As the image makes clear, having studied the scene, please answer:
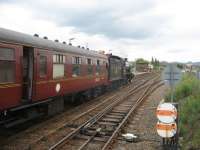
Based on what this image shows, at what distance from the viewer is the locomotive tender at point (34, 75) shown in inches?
411

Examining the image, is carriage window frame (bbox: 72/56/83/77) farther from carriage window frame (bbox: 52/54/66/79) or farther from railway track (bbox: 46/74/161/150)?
railway track (bbox: 46/74/161/150)

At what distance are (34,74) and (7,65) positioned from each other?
Result: 1.94 metres

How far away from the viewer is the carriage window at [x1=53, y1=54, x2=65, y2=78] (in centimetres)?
1452

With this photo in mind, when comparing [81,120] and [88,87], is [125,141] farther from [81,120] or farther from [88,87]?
[88,87]

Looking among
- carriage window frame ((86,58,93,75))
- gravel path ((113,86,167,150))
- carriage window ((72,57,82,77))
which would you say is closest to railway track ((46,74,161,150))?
gravel path ((113,86,167,150))

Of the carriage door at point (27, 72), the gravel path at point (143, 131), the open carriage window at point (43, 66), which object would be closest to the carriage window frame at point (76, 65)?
the gravel path at point (143, 131)

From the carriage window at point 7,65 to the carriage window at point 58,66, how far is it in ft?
12.6

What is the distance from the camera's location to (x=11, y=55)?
10586mm

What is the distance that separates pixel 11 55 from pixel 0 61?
2.16 ft

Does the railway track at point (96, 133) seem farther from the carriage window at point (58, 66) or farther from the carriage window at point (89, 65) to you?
the carriage window at point (89, 65)

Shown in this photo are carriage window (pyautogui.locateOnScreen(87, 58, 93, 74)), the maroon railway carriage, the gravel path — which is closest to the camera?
the maroon railway carriage

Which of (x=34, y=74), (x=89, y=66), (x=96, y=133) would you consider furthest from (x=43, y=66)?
(x=89, y=66)

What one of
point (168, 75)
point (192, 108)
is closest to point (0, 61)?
point (168, 75)

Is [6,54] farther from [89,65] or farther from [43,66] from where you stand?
[89,65]
